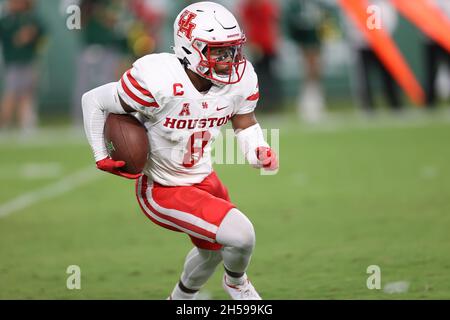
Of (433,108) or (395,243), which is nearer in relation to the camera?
(395,243)

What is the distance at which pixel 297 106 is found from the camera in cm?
1720

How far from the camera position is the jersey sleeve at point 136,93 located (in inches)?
205

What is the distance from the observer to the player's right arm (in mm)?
5227

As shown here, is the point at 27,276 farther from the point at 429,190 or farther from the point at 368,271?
the point at 429,190

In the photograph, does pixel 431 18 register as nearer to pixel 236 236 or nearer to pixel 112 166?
pixel 112 166

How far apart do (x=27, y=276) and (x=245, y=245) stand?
2.09m

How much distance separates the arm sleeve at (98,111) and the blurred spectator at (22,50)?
9508 mm

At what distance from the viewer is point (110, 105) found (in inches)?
212

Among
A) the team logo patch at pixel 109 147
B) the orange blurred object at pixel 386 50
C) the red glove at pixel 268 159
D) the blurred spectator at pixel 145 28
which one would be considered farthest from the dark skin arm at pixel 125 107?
the blurred spectator at pixel 145 28

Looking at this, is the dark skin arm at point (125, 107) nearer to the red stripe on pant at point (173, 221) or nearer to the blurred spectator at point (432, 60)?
the red stripe on pant at point (173, 221)

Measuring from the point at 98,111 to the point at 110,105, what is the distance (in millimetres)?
74

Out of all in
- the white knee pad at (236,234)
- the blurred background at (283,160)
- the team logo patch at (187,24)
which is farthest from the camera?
the blurred background at (283,160)
